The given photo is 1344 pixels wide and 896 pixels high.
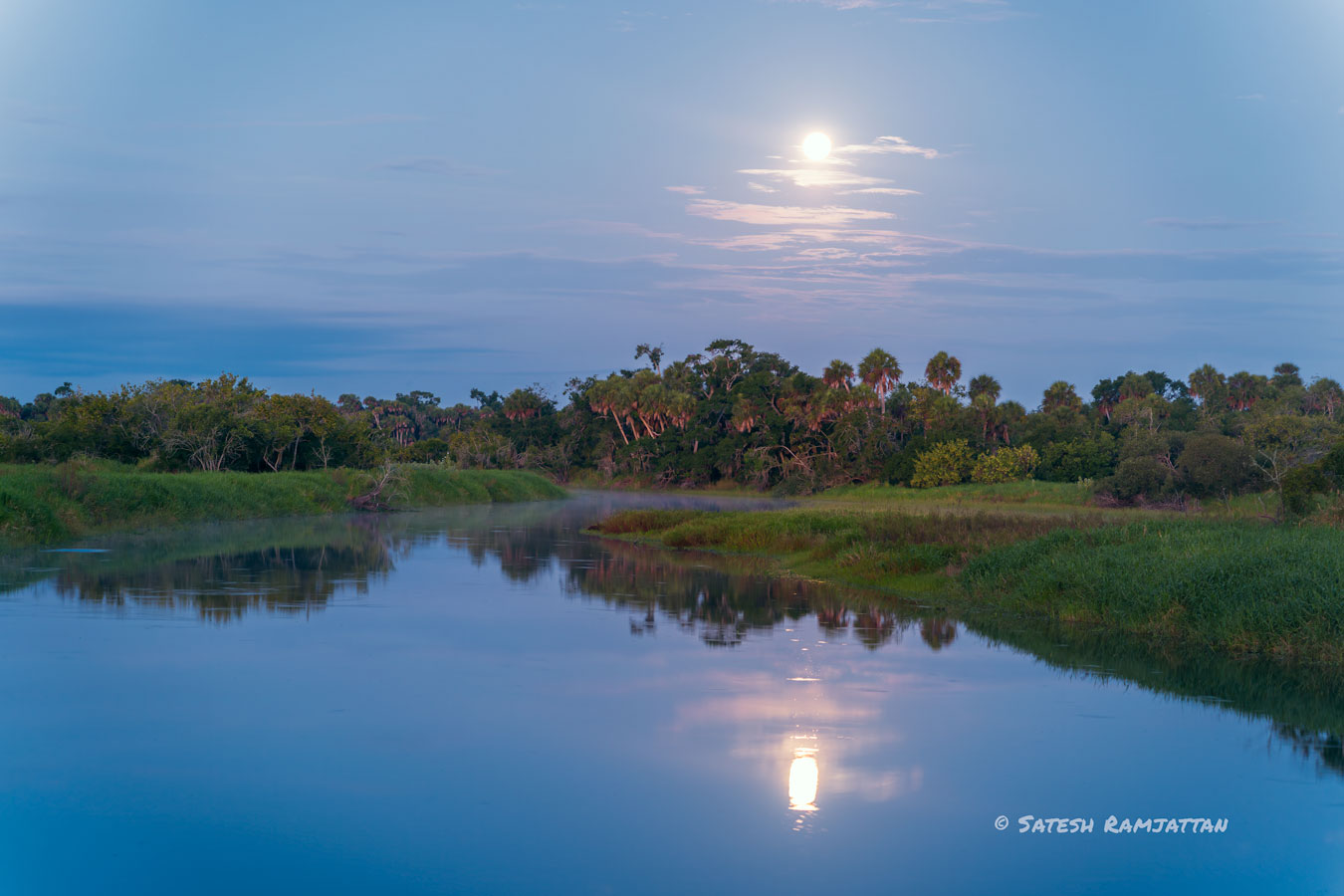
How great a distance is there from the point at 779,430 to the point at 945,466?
21.0 metres

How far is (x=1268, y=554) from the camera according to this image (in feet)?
55.9

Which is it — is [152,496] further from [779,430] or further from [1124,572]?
[779,430]

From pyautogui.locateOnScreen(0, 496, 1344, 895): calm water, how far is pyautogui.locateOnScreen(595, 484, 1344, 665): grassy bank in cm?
Answer: 99

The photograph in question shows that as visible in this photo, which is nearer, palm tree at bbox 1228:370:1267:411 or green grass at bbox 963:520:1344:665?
green grass at bbox 963:520:1344:665

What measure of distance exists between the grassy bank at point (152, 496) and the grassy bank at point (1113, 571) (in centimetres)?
1980

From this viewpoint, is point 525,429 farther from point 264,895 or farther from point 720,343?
point 264,895

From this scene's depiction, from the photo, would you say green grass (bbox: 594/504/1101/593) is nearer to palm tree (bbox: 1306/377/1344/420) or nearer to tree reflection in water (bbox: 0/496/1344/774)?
tree reflection in water (bbox: 0/496/1344/774)

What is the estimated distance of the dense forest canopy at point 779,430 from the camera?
4875 cm

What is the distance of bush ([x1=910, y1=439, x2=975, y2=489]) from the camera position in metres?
71.9
